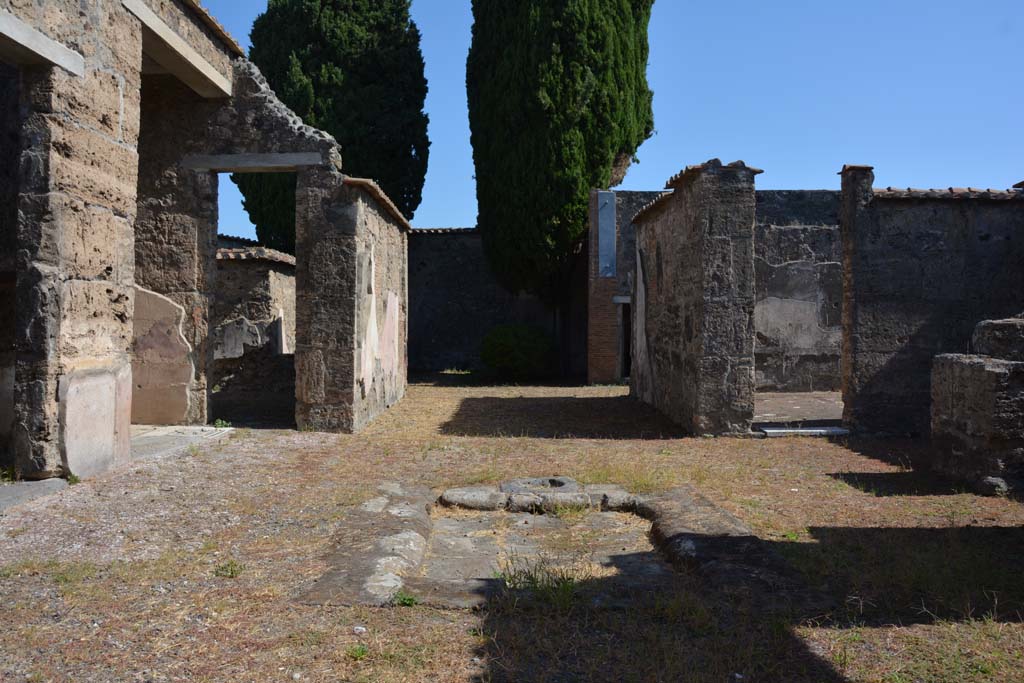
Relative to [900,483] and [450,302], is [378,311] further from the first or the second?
[450,302]

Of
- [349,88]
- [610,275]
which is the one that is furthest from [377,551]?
[349,88]

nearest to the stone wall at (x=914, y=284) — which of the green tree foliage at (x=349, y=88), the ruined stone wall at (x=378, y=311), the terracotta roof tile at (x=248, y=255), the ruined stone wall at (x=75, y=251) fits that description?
the ruined stone wall at (x=378, y=311)

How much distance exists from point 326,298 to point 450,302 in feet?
37.0

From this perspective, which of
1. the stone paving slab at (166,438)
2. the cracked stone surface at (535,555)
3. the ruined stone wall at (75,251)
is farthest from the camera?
the stone paving slab at (166,438)

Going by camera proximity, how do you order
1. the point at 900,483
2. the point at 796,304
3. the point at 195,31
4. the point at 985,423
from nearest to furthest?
the point at 985,423, the point at 900,483, the point at 195,31, the point at 796,304

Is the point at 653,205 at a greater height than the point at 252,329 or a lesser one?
greater

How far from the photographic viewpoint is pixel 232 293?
13.7m

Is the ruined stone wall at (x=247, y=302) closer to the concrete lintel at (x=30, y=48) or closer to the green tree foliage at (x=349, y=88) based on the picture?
the concrete lintel at (x=30, y=48)

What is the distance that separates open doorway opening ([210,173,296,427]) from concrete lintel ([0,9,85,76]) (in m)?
6.69

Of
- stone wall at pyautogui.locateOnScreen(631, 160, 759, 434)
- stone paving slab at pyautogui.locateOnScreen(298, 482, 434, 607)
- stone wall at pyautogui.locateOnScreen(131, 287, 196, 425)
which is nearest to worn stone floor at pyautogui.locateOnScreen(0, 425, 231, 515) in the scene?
stone wall at pyautogui.locateOnScreen(131, 287, 196, 425)

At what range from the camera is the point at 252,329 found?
13.6m

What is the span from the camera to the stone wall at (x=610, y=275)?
54.9 feet

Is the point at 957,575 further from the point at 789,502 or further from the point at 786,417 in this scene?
the point at 786,417

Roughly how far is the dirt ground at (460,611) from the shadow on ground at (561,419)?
6.90 feet
